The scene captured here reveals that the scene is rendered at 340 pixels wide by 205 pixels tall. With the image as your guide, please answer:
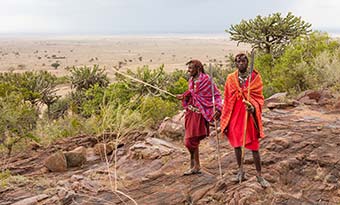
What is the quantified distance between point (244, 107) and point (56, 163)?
3.89m

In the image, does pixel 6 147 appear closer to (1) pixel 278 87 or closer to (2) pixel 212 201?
(2) pixel 212 201

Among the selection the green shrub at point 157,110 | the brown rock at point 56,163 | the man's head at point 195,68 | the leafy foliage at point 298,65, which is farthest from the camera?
the leafy foliage at point 298,65

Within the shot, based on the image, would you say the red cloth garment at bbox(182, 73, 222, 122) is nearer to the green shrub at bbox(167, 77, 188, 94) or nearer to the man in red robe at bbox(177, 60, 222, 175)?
the man in red robe at bbox(177, 60, 222, 175)

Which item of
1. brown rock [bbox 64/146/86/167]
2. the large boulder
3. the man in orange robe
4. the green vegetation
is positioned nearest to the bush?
the green vegetation

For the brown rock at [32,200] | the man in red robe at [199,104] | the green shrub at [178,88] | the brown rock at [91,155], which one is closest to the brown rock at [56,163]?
the brown rock at [91,155]

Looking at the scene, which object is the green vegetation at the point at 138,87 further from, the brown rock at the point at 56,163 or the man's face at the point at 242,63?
the man's face at the point at 242,63

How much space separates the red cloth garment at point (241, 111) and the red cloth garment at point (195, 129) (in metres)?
0.56

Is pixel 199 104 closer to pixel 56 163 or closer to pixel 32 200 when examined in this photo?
pixel 32 200

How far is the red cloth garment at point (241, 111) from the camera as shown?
4.96 m

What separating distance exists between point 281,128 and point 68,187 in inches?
171

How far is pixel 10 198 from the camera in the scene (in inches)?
226

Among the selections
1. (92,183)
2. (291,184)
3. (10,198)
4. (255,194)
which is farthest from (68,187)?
(291,184)

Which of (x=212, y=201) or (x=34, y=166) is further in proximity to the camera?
(x=34, y=166)

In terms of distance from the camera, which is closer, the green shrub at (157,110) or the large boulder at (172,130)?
the large boulder at (172,130)
